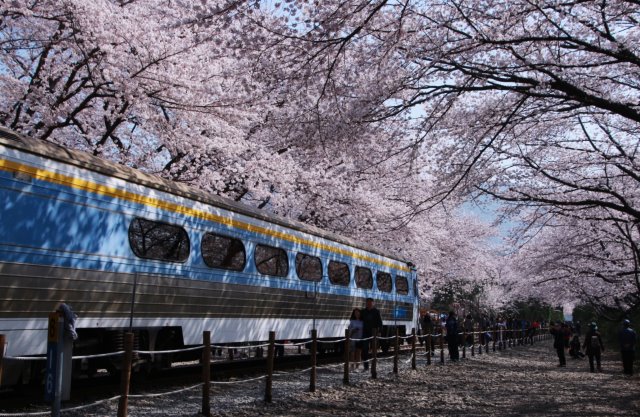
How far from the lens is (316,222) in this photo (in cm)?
2045

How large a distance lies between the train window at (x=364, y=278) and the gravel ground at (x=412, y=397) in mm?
2189

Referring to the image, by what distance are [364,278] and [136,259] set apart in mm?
8330

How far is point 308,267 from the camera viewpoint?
12.5 m

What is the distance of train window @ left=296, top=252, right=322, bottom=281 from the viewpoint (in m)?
12.2

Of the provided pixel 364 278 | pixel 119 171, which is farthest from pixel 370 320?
pixel 119 171

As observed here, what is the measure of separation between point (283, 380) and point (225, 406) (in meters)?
2.74

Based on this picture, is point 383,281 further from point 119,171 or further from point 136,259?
point 119,171

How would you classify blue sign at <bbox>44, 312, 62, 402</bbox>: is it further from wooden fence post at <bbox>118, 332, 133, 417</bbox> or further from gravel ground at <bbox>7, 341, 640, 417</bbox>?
gravel ground at <bbox>7, 341, 640, 417</bbox>

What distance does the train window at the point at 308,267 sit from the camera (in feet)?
39.9

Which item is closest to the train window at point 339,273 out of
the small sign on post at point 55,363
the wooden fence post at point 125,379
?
the wooden fence post at point 125,379

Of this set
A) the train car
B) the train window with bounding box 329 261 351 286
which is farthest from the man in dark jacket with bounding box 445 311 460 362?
the train car

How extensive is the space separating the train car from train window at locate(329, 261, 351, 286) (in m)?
0.65

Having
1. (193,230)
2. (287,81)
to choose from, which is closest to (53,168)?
(193,230)

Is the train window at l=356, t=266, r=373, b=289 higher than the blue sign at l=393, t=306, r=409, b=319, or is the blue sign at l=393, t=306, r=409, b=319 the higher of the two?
the train window at l=356, t=266, r=373, b=289
